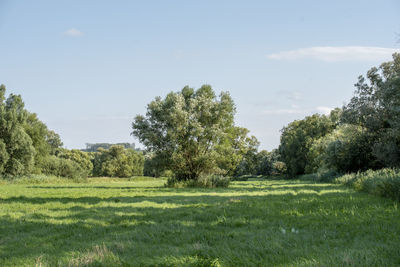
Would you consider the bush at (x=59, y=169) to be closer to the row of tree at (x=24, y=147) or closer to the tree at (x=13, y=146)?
the row of tree at (x=24, y=147)

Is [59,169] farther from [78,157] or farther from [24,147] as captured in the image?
[78,157]

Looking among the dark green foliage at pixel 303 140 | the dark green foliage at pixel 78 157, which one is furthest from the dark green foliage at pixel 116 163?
the dark green foliage at pixel 303 140

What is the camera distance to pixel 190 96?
33594 mm

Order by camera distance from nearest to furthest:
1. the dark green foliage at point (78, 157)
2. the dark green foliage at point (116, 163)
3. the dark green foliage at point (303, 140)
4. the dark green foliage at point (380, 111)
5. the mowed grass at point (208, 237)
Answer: the mowed grass at point (208, 237) < the dark green foliage at point (380, 111) < the dark green foliage at point (303, 140) < the dark green foliage at point (78, 157) < the dark green foliage at point (116, 163)

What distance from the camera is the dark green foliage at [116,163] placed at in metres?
100

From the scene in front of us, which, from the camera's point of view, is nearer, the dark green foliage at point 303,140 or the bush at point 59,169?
the bush at point 59,169

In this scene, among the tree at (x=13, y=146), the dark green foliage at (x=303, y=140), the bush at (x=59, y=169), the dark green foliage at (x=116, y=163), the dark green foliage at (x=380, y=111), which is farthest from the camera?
the dark green foliage at (x=116, y=163)

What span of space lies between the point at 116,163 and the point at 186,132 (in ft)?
252

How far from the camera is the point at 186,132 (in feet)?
96.8

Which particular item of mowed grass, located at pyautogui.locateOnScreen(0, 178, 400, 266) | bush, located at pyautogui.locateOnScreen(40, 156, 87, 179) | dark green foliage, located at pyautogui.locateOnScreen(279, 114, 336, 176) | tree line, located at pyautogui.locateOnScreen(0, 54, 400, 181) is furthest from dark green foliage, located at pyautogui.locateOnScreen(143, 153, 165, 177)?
dark green foliage, located at pyautogui.locateOnScreen(279, 114, 336, 176)

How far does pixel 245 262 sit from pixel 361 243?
2.37m

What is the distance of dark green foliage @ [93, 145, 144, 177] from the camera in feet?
329

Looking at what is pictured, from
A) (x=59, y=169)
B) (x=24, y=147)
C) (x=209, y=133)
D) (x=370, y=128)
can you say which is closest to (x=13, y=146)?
(x=24, y=147)

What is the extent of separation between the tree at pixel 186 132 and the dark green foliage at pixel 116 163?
72.9 meters
